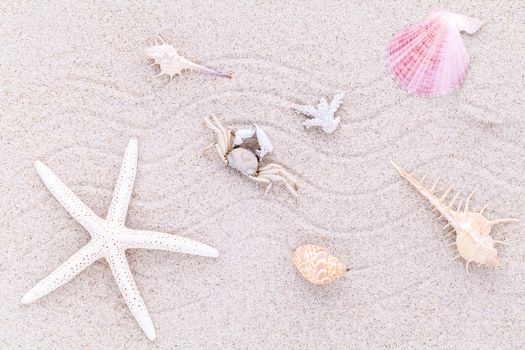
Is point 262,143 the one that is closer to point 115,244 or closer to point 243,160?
Result: point 243,160

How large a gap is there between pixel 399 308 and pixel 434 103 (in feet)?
1.96

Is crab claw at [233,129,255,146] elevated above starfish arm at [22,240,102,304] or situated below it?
above

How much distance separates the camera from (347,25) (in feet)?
6.25

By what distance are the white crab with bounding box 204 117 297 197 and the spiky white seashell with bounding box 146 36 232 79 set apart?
0.49 feet

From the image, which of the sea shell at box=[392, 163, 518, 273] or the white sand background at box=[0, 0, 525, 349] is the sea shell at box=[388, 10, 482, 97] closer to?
the white sand background at box=[0, 0, 525, 349]

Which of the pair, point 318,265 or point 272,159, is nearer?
point 318,265

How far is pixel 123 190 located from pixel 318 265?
575 millimetres

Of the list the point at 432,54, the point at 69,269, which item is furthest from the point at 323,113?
the point at 69,269

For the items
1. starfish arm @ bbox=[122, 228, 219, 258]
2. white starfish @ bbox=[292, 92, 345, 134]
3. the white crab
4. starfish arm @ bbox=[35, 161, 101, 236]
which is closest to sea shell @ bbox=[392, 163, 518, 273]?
white starfish @ bbox=[292, 92, 345, 134]

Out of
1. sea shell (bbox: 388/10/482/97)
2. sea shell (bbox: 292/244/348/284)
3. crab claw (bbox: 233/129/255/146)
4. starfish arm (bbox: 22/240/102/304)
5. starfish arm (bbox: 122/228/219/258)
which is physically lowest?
starfish arm (bbox: 22/240/102/304)

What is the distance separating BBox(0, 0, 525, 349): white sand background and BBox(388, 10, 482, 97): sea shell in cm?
4

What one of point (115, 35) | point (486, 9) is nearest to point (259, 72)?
point (115, 35)

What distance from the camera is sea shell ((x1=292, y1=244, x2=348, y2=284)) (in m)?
1.80

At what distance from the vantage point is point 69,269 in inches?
71.3
